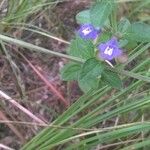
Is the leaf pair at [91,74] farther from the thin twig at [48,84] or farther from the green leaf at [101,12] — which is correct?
the thin twig at [48,84]

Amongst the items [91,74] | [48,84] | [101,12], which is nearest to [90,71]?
[91,74]

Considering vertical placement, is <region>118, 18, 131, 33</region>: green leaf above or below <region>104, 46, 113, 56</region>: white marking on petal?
above

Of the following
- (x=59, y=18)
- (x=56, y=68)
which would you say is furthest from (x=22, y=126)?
(x=59, y=18)

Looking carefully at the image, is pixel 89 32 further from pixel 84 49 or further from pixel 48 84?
pixel 48 84

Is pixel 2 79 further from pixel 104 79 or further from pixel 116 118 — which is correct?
pixel 104 79

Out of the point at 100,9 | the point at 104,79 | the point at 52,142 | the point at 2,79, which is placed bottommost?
the point at 52,142

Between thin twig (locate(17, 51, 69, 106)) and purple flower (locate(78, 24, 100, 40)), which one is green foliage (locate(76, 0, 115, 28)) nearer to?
purple flower (locate(78, 24, 100, 40))

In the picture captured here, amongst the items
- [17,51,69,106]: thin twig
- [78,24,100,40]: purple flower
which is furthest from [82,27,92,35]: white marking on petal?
[17,51,69,106]: thin twig
